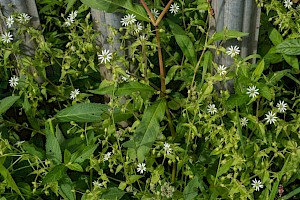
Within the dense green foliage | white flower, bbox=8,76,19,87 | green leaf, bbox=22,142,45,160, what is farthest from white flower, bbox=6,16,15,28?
green leaf, bbox=22,142,45,160

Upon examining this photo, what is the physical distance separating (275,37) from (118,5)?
2.49 ft

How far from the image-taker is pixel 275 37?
247 centimetres

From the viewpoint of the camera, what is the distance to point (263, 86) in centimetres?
224

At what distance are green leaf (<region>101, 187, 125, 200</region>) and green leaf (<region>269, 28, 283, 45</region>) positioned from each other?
0.99 meters

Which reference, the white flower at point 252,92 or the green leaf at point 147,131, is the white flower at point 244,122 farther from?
the green leaf at point 147,131

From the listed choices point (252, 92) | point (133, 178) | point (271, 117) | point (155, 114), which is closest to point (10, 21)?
point (155, 114)

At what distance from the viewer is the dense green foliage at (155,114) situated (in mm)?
2199

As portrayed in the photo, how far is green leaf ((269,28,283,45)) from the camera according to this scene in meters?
2.46

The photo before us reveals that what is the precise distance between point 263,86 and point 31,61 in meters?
1.09

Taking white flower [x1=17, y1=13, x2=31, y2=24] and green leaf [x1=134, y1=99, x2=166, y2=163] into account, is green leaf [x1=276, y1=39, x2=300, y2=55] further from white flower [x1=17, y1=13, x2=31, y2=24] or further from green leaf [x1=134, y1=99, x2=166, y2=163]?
white flower [x1=17, y1=13, x2=31, y2=24]

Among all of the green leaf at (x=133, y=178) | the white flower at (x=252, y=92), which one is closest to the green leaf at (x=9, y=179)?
the green leaf at (x=133, y=178)

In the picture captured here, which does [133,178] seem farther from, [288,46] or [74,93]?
[288,46]

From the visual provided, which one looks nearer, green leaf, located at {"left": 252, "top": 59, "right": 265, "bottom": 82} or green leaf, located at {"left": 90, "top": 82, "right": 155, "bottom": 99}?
green leaf, located at {"left": 90, "top": 82, "right": 155, "bottom": 99}

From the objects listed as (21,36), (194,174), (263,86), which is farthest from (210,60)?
(21,36)
